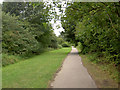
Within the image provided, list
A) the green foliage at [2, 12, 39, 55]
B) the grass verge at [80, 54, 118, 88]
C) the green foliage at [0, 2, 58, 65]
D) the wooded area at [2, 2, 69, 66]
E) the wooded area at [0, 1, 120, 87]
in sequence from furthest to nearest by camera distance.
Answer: the green foliage at [0, 2, 58, 65], the green foliage at [2, 12, 39, 55], the wooded area at [2, 2, 69, 66], the wooded area at [0, 1, 120, 87], the grass verge at [80, 54, 118, 88]

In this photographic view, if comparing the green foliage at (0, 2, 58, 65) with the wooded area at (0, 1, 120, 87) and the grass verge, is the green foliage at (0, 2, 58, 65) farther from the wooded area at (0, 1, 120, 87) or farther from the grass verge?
the grass verge

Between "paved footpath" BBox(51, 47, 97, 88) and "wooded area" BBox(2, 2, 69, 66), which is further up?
"wooded area" BBox(2, 2, 69, 66)

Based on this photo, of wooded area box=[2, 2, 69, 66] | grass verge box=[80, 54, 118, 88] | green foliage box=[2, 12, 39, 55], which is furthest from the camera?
green foliage box=[2, 12, 39, 55]

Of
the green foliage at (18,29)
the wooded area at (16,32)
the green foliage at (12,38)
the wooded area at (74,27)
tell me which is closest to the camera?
the wooded area at (74,27)

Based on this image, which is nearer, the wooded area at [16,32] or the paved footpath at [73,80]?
the paved footpath at [73,80]

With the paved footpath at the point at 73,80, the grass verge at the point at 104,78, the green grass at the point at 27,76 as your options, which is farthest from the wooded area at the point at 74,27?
the green grass at the point at 27,76

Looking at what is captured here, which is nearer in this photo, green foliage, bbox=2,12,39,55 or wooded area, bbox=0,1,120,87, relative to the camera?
wooded area, bbox=0,1,120,87

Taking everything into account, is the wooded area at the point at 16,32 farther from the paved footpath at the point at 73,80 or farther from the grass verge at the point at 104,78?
the grass verge at the point at 104,78

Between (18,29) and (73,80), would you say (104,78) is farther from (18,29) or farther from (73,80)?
(18,29)

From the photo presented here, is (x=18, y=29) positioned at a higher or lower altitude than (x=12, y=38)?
higher

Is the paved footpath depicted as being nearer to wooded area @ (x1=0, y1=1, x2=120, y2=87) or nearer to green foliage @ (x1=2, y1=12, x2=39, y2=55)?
wooded area @ (x1=0, y1=1, x2=120, y2=87)

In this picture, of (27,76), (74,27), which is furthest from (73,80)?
(74,27)

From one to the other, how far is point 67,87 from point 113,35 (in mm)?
4929

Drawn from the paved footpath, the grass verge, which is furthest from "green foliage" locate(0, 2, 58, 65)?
the grass verge
